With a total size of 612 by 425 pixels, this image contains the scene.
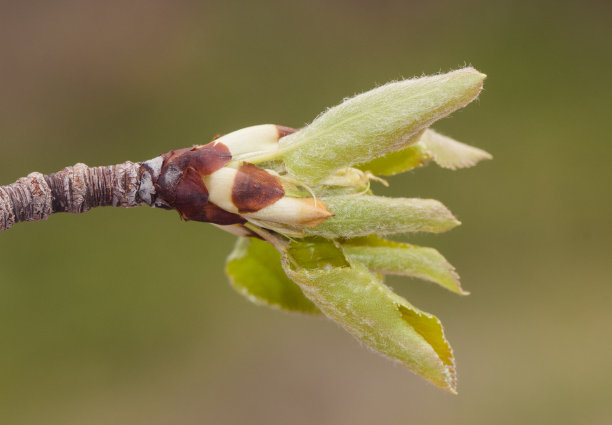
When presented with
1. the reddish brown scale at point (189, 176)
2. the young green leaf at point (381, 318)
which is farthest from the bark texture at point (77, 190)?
the young green leaf at point (381, 318)

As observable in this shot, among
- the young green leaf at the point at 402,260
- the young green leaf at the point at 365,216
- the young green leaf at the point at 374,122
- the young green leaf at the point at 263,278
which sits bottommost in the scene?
the young green leaf at the point at 263,278

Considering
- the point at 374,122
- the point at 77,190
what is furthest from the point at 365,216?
the point at 77,190

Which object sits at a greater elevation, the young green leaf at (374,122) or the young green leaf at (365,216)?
the young green leaf at (374,122)

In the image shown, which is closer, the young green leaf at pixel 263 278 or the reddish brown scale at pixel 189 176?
the reddish brown scale at pixel 189 176

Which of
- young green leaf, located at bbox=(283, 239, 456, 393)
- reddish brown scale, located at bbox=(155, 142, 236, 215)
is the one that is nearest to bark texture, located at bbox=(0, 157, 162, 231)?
reddish brown scale, located at bbox=(155, 142, 236, 215)

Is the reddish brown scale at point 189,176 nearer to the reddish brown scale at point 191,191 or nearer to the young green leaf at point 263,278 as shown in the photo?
the reddish brown scale at point 191,191

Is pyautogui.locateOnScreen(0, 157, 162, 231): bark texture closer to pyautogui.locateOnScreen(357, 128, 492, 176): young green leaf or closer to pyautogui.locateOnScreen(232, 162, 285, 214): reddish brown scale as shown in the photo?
pyautogui.locateOnScreen(232, 162, 285, 214): reddish brown scale
